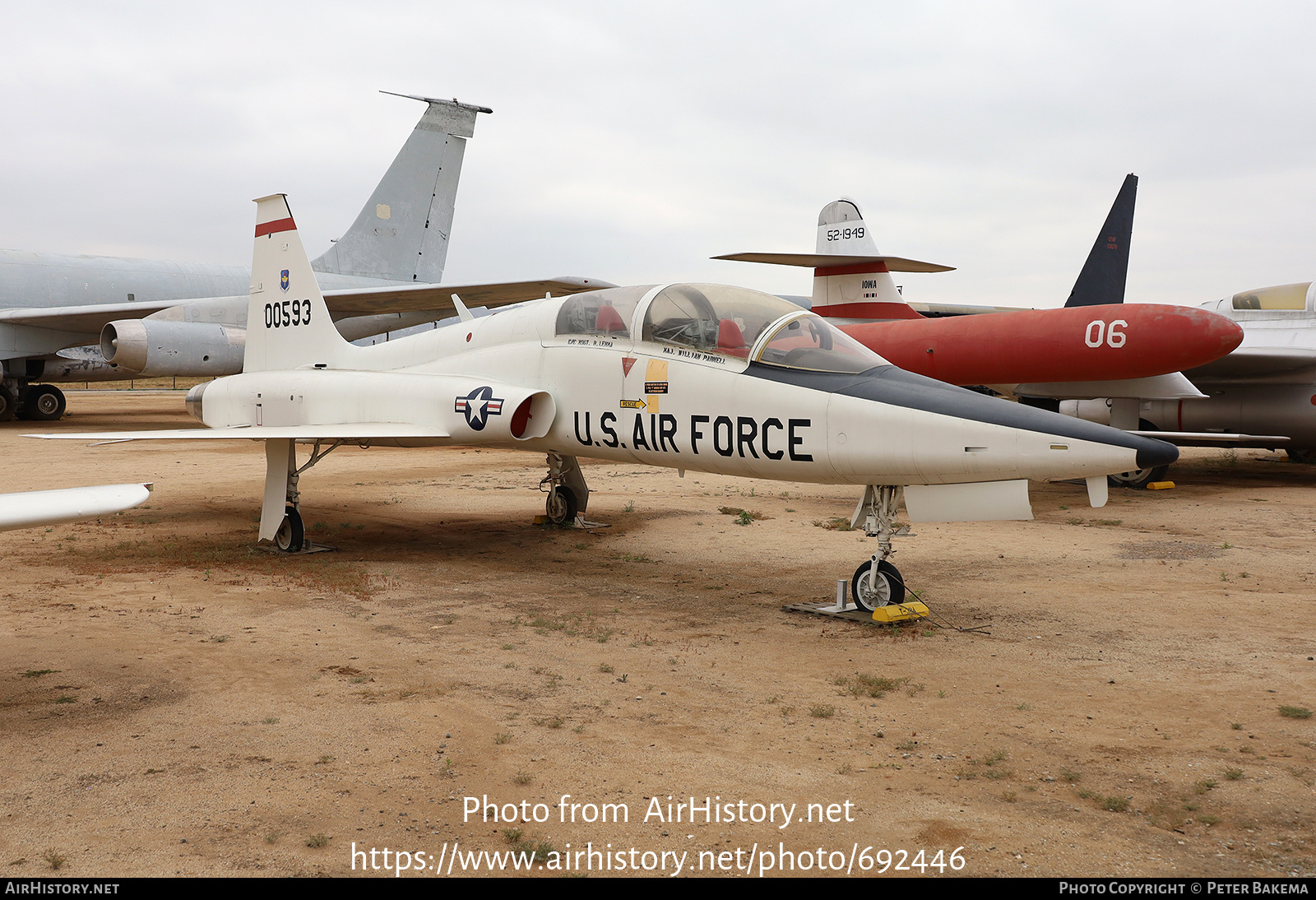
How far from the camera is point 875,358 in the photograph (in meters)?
6.16

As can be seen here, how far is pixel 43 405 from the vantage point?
79.2 ft

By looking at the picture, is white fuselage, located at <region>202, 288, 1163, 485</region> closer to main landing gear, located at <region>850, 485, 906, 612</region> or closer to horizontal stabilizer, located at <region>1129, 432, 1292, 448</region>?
main landing gear, located at <region>850, 485, 906, 612</region>

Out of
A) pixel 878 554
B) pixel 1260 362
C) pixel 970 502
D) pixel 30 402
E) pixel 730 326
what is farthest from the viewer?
pixel 30 402

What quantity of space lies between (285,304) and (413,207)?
15773 millimetres

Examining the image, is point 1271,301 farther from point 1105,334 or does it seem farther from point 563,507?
point 563,507

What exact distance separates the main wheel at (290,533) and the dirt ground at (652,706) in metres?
0.30

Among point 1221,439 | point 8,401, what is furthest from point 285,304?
point 8,401

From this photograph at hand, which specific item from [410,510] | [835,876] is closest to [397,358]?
[410,510]

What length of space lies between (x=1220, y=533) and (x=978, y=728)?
6998 mm

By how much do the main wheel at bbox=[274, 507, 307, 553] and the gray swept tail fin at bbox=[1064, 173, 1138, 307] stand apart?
13595 mm

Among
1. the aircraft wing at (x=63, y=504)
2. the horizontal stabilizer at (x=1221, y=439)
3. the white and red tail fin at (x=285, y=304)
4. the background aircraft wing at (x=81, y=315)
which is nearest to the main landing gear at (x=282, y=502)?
the white and red tail fin at (x=285, y=304)

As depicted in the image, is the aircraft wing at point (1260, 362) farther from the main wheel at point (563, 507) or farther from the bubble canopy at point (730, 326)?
the bubble canopy at point (730, 326)

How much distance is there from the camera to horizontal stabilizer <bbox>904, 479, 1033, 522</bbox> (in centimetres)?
538

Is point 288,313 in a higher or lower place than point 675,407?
higher
